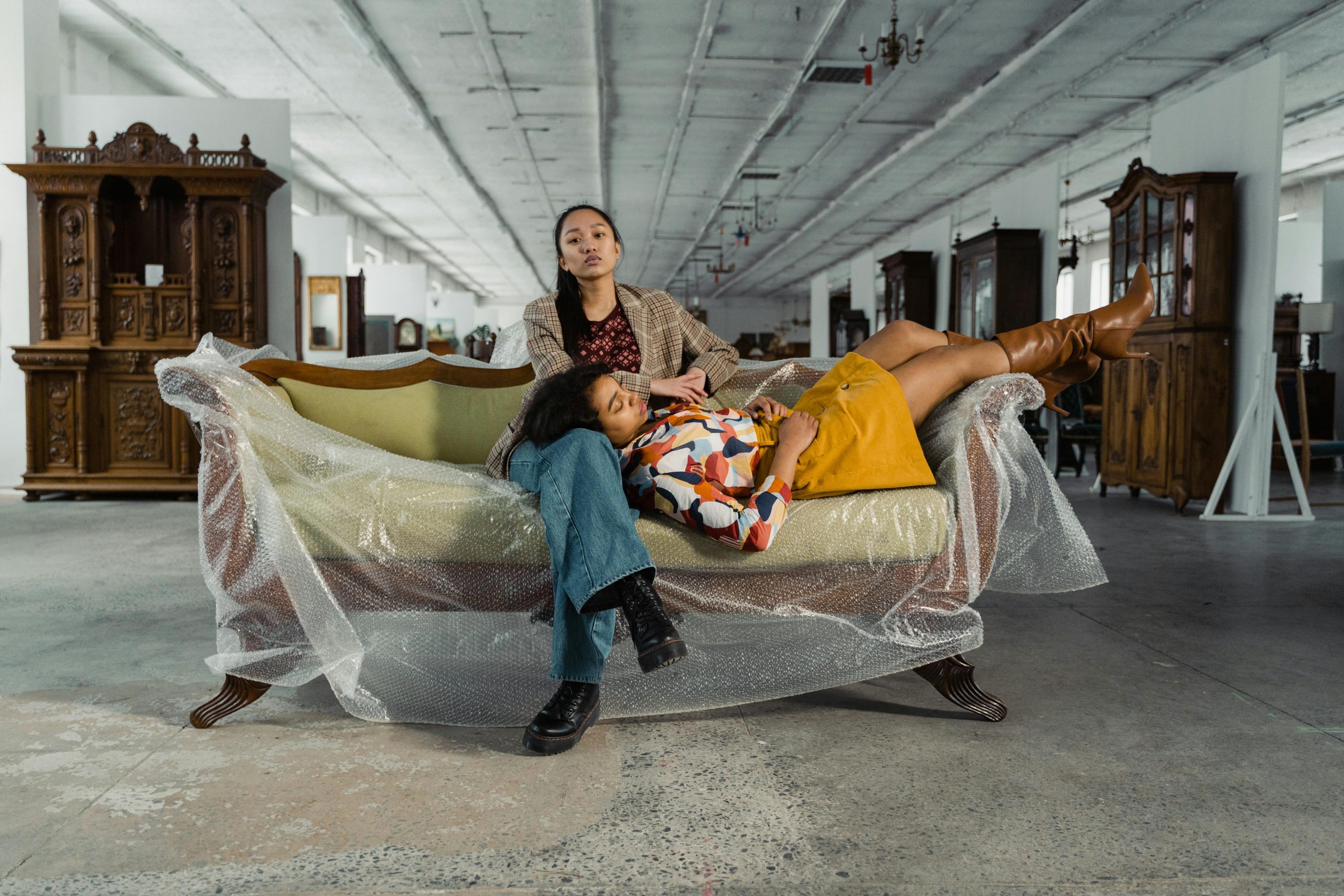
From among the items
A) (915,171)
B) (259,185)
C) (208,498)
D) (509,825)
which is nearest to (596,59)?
(259,185)

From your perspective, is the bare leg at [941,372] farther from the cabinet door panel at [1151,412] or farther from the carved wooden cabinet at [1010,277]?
the carved wooden cabinet at [1010,277]

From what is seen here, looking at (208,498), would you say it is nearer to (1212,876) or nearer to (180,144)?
(1212,876)

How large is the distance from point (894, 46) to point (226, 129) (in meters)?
4.47

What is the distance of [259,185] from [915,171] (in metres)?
8.10

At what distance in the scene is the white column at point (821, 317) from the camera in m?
13.5

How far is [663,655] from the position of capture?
1.71 m

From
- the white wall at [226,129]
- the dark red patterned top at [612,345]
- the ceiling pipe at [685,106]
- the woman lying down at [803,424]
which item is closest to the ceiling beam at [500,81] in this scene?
the white wall at [226,129]

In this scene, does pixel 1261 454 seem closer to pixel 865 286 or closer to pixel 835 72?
pixel 835 72

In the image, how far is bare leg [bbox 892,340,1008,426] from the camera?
2238 mm

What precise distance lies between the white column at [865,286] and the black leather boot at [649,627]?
10.2m

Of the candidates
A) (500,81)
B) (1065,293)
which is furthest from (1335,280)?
(1065,293)

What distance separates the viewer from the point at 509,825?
1491 mm

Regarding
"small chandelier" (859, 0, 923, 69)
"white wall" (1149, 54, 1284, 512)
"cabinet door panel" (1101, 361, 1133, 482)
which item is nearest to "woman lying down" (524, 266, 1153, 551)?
"white wall" (1149, 54, 1284, 512)

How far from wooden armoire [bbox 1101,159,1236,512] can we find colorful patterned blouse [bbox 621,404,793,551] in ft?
13.4
